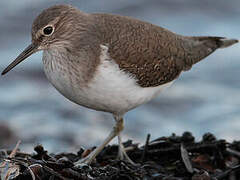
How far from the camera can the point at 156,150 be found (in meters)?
4.80

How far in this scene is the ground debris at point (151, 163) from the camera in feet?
12.2

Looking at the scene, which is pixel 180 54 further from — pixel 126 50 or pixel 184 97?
pixel 184 97

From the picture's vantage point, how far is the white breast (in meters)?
4.27

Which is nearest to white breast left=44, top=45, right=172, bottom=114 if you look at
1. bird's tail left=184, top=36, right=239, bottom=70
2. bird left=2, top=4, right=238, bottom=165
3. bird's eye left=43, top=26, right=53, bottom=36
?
bird left=2, top=4, right=238, bottom=165

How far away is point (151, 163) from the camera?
462 cm

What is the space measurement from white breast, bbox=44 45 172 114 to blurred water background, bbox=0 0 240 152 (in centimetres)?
195

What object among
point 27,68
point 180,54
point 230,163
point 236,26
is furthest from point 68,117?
point 236,26

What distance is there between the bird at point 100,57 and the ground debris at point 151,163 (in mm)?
231

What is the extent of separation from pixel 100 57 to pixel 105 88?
27 centimetres

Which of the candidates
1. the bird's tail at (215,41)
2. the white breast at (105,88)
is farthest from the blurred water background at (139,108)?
the white breast at (105,88)

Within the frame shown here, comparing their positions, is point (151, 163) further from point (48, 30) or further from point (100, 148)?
point (48, 30)

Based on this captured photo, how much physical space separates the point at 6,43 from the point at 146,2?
296 centimetres

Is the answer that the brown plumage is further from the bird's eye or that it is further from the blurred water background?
the blurred water background

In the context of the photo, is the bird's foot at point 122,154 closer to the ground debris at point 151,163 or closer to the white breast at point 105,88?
the ground debris at point 151,163
